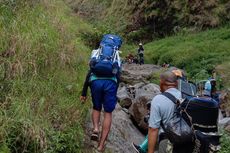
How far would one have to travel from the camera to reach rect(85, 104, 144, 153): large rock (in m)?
7.02

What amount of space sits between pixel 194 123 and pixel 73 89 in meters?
2.77

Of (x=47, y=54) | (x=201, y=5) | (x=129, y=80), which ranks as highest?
(x=201, y=5)

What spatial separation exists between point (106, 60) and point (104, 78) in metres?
0.28

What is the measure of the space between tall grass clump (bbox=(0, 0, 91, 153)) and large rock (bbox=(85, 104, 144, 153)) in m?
0.60

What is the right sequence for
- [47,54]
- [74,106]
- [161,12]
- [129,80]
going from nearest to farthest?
[74,106] → [47,54] → [129,80] → [161,12]

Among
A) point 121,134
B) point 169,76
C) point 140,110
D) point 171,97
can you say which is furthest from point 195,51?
point 171,97

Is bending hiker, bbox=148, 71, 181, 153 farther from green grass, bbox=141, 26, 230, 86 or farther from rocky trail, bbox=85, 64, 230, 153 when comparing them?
green grass, bbox=141, 26, 230, 86

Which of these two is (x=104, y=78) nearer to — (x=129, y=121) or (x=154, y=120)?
(x=154, y=120)

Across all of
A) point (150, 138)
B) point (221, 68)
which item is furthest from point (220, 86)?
point (150, 138)

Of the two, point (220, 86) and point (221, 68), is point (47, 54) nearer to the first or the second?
point (220, 86)

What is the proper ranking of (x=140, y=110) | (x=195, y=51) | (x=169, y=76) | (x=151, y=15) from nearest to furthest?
(x=169, y=76) → (x=140, y=110) → (x=195, y=51) → (x=151, y=15)

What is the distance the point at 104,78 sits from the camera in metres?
6.33

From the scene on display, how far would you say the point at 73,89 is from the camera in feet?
24.3

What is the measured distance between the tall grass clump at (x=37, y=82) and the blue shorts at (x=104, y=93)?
402 mm
